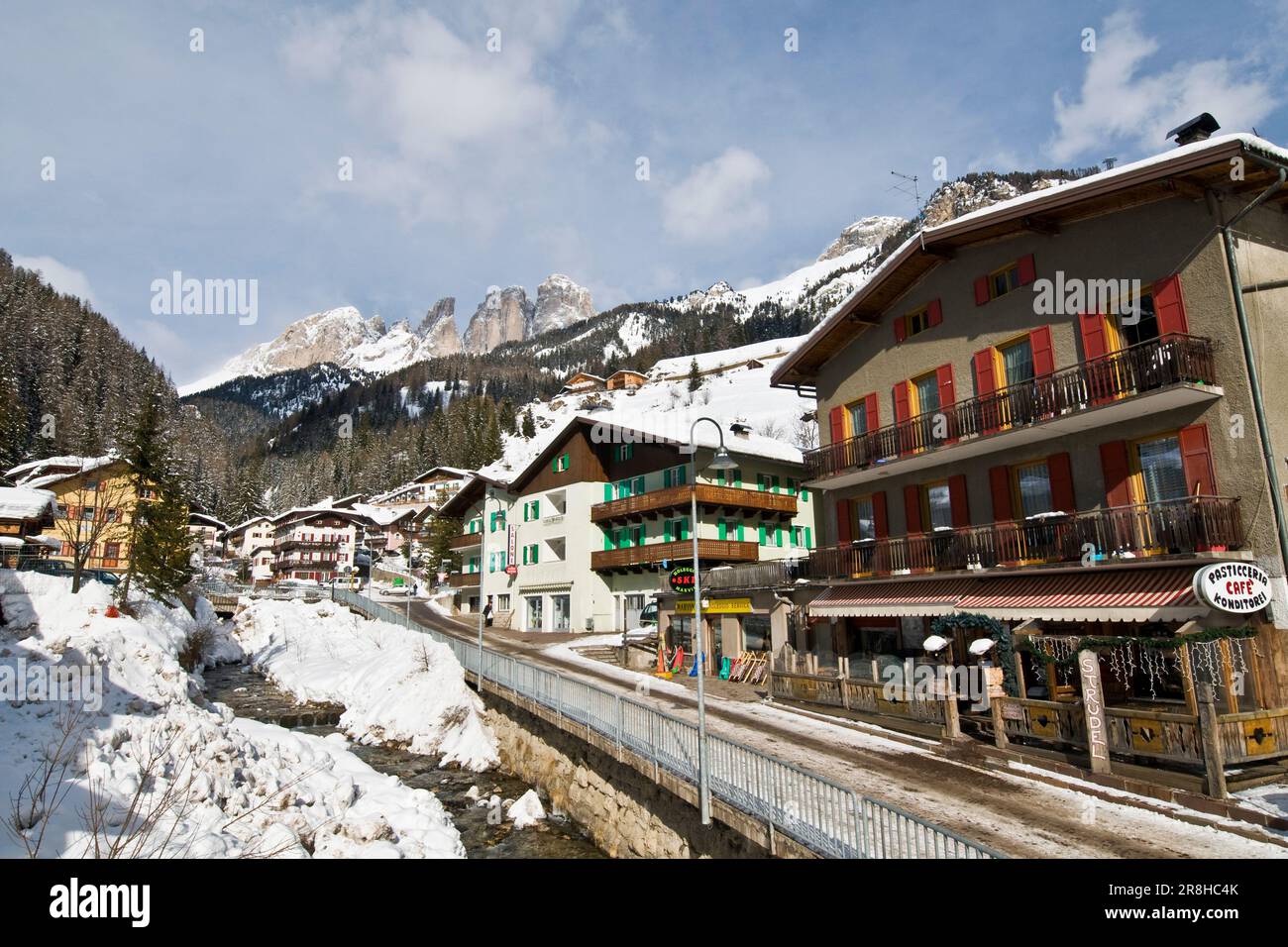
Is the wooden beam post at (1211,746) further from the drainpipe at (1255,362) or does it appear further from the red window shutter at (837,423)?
the red window shutter at (837,423)

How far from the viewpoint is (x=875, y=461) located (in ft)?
76.8

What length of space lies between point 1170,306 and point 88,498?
8483 cm

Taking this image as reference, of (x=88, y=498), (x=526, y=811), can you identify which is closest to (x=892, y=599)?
(x=526, y=811)

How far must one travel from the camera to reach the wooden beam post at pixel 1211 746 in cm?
1083

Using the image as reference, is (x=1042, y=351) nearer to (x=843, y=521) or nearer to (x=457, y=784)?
(x=843, y=521)

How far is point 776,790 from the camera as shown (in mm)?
10445

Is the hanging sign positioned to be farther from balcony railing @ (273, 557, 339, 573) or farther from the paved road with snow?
balcony railing @ (273, 557, 339, 573)

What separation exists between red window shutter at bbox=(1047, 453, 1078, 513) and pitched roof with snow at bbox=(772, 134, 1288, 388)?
6666 millimetres

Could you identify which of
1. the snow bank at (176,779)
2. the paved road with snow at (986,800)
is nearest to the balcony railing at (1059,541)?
the paved road with snow at (986,800)

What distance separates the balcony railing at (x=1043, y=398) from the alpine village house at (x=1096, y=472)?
62mm

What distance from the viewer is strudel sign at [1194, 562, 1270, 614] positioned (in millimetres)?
12984

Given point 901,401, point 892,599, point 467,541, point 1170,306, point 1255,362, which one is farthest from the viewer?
point 467,541
